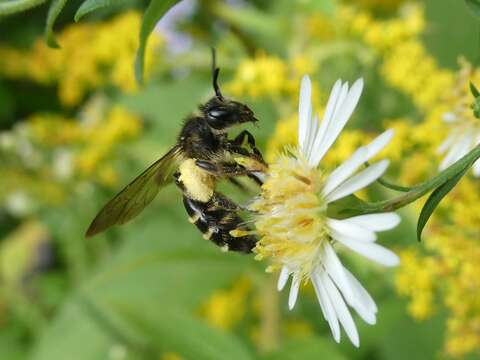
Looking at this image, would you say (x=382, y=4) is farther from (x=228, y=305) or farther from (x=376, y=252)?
(x=376, y=252)

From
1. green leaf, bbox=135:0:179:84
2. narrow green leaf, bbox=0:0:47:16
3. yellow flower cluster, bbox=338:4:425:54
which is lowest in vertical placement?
yellow flower cluster, bbox=338:4:425:54

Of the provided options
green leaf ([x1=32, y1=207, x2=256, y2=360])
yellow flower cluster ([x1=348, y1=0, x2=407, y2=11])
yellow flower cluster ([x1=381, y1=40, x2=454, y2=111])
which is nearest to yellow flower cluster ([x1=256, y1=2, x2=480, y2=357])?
yellow flower cluster ([x1=381, y1=40, x2=454, y2=111])

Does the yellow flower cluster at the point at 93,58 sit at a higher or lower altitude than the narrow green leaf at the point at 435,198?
lower

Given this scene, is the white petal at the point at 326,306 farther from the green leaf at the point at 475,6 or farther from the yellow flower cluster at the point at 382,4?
the yellow flower cluster at the point at 382,4

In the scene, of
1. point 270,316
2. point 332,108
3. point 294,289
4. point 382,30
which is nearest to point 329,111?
point 332,108

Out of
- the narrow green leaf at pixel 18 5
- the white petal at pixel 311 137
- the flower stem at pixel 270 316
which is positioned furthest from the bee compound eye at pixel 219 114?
the flower stem at pixel 270 316

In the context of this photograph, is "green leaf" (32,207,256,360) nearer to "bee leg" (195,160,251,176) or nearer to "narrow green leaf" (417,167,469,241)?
"bee leg" (195,160,251,176)

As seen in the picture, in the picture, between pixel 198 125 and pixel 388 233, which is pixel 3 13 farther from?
pixel 388 233

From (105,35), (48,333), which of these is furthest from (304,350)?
(105,35)
